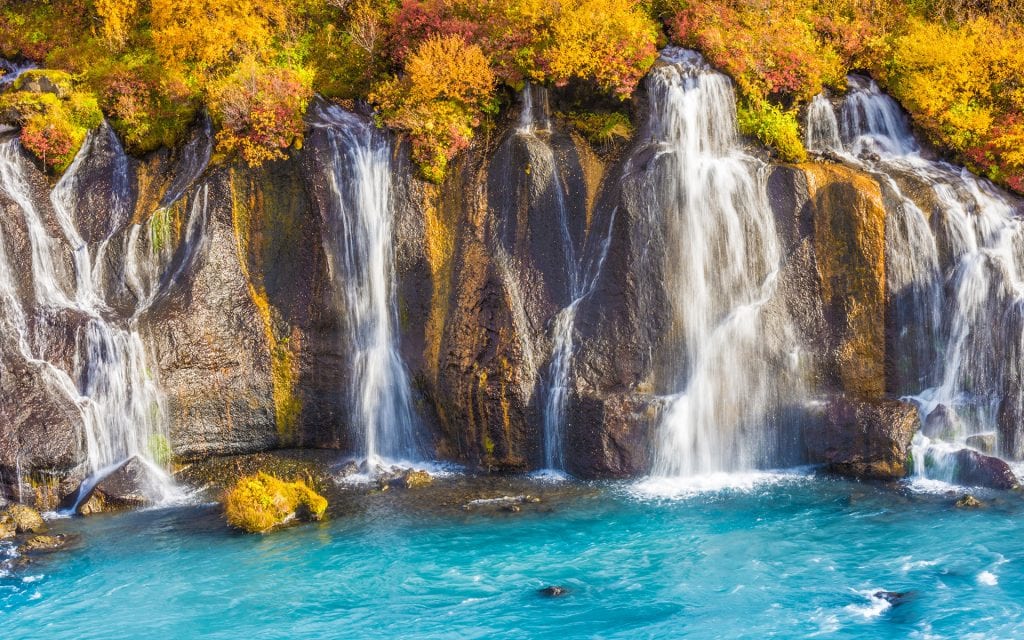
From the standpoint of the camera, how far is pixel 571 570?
56.2 feet

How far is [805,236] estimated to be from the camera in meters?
22.6

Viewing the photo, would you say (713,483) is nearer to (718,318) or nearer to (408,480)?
(718,318)

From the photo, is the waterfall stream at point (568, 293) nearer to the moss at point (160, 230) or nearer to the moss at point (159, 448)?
the moss at point (159, 448)

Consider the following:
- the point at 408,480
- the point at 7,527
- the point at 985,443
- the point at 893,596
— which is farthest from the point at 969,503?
the point at 7,527

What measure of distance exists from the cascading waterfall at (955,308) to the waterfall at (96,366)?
17879 mm

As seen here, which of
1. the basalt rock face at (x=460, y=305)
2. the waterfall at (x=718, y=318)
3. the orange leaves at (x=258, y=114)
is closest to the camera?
the basalt rock face at (x=460, y=305)

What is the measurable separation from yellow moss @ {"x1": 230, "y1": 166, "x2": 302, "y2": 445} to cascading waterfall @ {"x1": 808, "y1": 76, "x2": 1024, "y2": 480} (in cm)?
1500

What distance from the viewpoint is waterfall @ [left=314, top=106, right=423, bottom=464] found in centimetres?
2397

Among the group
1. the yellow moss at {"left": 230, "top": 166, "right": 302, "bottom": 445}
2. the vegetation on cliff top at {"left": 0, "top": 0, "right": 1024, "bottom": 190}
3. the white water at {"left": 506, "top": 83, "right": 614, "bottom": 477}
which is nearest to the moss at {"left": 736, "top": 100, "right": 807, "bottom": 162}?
the vegetation on cliff top at {"left": 0, "top": 0, "right": 1024, "bottom": 190}

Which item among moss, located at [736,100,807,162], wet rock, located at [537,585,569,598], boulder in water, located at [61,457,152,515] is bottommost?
wet rock, located at [537,585,569,598]

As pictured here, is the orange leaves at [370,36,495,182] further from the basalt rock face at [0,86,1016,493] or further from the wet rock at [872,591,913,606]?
the wet rock at [872,591,913,606]

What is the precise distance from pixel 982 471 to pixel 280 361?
16.8 metres

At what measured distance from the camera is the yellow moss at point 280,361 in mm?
23953

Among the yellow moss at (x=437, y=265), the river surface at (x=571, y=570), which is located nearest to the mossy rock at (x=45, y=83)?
the yellow moss at (x=437, y=265)
